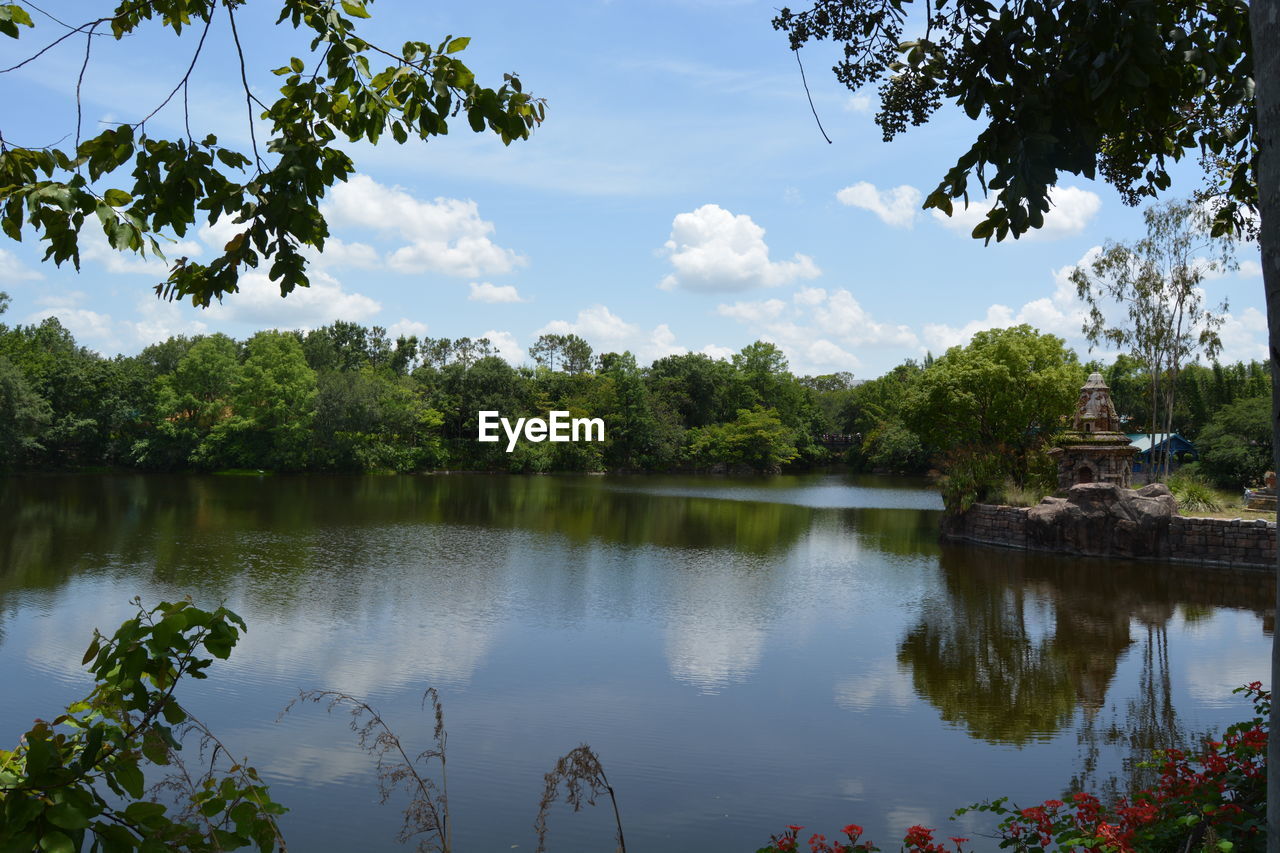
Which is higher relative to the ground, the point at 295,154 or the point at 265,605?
the point at 295,154

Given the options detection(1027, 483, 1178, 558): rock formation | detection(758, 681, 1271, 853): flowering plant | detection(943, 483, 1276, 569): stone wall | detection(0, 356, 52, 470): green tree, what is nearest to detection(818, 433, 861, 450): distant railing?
detection(943, 483, 1276, 569): stone wall

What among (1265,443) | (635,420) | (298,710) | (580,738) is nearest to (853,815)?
(580,738)

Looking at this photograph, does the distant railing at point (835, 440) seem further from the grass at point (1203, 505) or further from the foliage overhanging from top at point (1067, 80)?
the foliage overhanging from top at point (1067, 80)

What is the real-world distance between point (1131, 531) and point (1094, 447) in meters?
2.57

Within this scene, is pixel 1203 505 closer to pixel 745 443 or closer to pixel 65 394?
pixel 745 443

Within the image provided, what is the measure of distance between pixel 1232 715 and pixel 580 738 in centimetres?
614

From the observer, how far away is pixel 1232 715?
8289mm

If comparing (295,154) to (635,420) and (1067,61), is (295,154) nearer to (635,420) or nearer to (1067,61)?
(1067,61)

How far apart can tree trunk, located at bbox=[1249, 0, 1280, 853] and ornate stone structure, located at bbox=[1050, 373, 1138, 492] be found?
67.1 ft

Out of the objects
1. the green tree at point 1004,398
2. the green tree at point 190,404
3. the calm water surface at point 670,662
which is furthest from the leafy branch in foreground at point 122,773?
the green tree at point 190,404

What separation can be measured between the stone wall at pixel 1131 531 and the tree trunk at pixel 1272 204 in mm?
18163

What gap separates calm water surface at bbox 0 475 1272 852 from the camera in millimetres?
6551

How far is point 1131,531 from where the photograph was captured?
60.7ft

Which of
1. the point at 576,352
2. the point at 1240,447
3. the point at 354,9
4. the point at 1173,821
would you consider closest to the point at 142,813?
the point at 354,9
